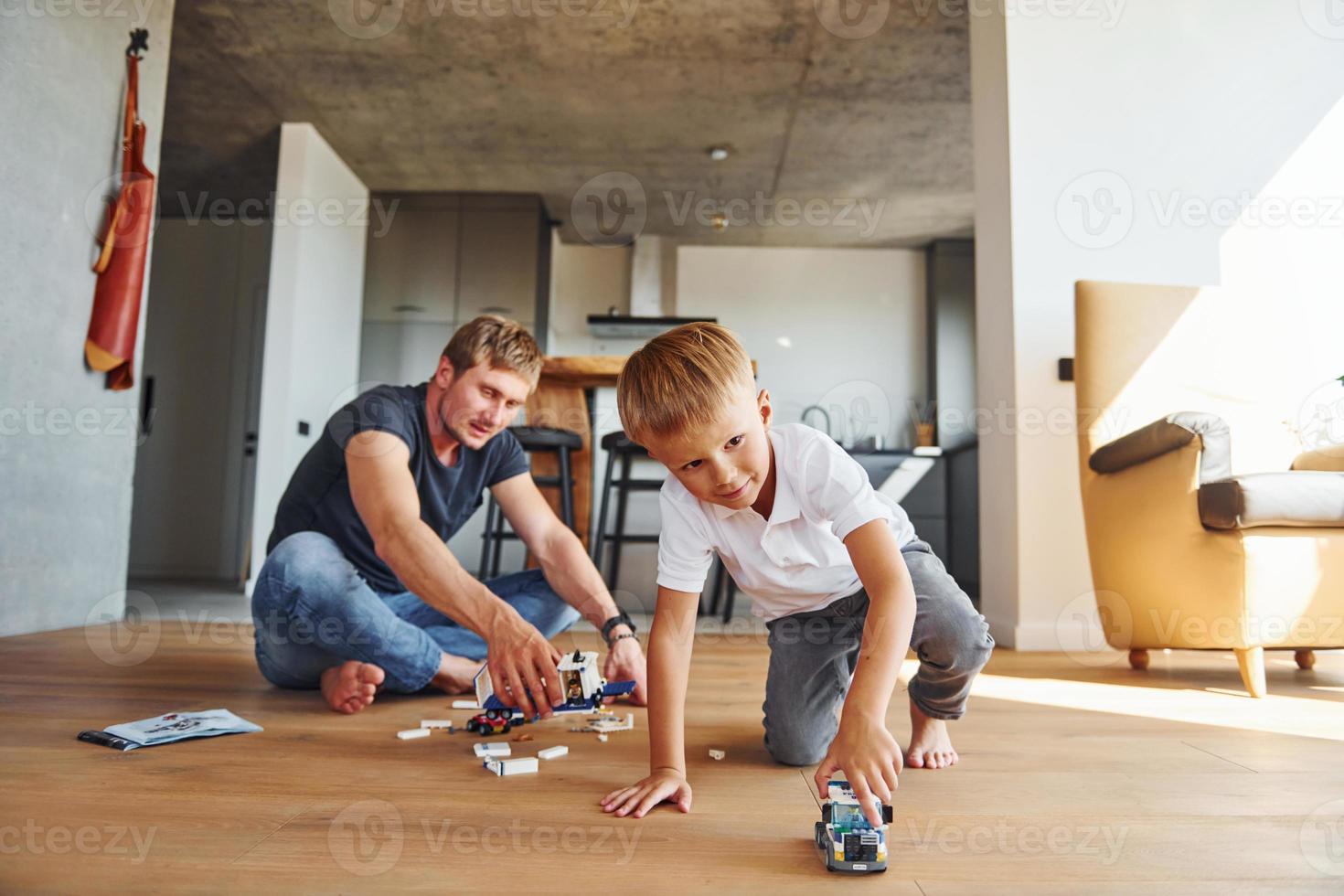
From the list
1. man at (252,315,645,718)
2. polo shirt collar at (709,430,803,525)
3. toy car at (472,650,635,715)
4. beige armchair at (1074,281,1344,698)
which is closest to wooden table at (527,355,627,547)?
man at (252,315,645,718)

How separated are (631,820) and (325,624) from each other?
32.9 inches

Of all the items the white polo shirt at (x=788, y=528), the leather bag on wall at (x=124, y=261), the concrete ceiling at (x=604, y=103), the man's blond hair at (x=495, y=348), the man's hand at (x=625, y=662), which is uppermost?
the concrete ceiling at (x=604, y=103)

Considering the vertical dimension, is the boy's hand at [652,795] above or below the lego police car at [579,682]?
below

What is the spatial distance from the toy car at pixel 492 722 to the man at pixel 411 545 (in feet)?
0.51

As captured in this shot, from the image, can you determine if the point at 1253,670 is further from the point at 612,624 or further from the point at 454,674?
the point at 454,674

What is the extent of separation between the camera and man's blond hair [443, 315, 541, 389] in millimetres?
1589

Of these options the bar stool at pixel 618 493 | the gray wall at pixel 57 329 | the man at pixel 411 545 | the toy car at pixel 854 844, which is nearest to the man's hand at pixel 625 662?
the man at pixel 411 545

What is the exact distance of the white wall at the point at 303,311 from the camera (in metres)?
4.26

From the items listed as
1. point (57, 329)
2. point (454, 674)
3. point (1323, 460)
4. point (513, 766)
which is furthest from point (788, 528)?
point (57, 329)

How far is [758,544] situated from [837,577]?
13 cm

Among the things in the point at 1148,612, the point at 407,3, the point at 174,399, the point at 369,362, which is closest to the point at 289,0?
the point at 407,3

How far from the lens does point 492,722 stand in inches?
57.4

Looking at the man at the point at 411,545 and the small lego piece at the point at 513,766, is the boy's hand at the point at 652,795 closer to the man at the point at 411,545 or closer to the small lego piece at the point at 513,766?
the small lego piece at the point at 513,766

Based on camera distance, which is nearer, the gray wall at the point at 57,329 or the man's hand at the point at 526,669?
the man's hand at the point at 526,669
